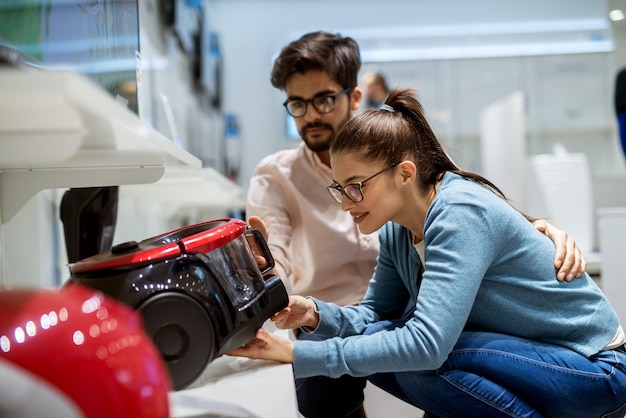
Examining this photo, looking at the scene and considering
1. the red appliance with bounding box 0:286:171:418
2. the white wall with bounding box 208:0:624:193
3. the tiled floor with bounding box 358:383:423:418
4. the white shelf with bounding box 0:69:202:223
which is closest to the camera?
the red appliance with bounding box 0:286:171:418

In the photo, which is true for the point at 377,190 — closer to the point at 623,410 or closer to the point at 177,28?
the point at 623,410

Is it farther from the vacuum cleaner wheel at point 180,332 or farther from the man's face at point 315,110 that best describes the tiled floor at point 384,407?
the vacuum cleaner wheel at point 180,332

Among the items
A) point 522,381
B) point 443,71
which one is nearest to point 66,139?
point 522,381

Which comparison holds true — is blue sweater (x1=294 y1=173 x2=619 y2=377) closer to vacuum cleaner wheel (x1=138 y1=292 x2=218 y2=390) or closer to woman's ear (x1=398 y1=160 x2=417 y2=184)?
woman's ear (x1=398 y1=160 x2=417 y2=184)

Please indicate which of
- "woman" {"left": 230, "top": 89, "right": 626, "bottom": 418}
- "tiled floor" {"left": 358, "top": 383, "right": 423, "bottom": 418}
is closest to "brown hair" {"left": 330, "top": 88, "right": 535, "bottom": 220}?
"woman" {"left": 230, "top": 89, "right": 626, "bottom": 418}

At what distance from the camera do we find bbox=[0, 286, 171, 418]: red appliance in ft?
1.65

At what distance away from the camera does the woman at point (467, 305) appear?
1.03 m

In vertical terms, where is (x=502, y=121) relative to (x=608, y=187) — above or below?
above

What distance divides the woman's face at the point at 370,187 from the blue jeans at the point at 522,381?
0.26m

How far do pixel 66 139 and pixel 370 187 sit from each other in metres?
0.55

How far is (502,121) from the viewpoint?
152 inches

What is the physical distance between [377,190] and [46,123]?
598 millimetres

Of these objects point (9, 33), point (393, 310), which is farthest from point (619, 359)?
point (9, 33)

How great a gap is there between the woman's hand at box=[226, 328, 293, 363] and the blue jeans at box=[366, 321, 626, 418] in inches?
10.7
